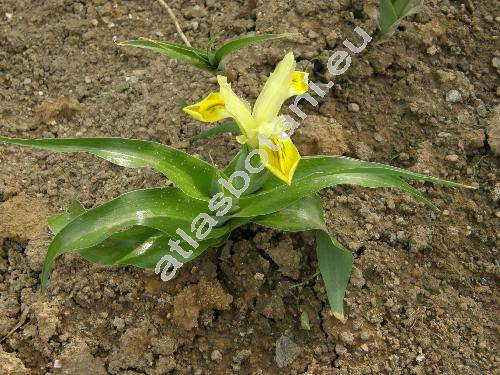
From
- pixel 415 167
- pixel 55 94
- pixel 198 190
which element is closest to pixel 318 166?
pixel 198 190

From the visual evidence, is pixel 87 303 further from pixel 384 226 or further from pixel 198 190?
pixel 384 226

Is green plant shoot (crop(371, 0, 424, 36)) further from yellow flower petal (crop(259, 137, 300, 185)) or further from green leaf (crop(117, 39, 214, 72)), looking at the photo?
yellow flower petal (crop(259, 137, 300, 185))

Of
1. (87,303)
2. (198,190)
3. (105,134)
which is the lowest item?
(87,303)

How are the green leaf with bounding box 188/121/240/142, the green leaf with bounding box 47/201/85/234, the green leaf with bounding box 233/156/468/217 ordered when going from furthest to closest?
the green leaf with bounding box 188/121/240/142, the green leaf with bounding box 47/201/85/234, the green leaf with bounding box 233/156/468/217

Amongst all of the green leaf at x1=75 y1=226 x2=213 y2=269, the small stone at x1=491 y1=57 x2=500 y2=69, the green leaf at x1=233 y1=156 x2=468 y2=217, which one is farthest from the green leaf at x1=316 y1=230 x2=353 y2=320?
the small stone at x1=491 y1=57 x2=500 y2=69

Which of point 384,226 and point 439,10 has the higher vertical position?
point 439,10

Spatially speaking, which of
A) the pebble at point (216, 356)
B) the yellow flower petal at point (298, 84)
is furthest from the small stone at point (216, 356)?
the yellow flower petal at point (298, 84)
